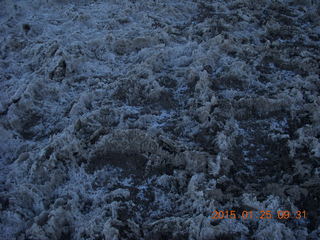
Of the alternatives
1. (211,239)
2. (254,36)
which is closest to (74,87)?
(211,239)

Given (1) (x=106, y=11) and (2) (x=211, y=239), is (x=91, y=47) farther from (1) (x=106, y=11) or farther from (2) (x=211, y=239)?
(2) (x=211, y=239)

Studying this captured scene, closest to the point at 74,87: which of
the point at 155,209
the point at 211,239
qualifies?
the point at 155,209

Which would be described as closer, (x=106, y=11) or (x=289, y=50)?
(x=289, y=50)

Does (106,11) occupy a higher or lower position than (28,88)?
higher

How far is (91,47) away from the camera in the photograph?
322 centimetres

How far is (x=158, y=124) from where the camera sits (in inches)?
92.7

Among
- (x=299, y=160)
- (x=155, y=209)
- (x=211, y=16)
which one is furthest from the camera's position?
(x=211, y=16)

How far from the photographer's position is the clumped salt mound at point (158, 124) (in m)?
1.75

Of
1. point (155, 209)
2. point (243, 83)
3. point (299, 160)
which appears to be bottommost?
point (155, 209)

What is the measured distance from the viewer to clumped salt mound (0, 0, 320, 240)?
1.75m

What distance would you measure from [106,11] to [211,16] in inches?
54.1

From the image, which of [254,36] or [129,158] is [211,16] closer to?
[254,36]

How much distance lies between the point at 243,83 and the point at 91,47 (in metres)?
1.66

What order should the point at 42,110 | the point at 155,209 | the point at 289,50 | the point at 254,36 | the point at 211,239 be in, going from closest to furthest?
the point at 211,239 → the point at 155,209 → the point at 42,110 → the point at 289,50 → the point at 254,36
